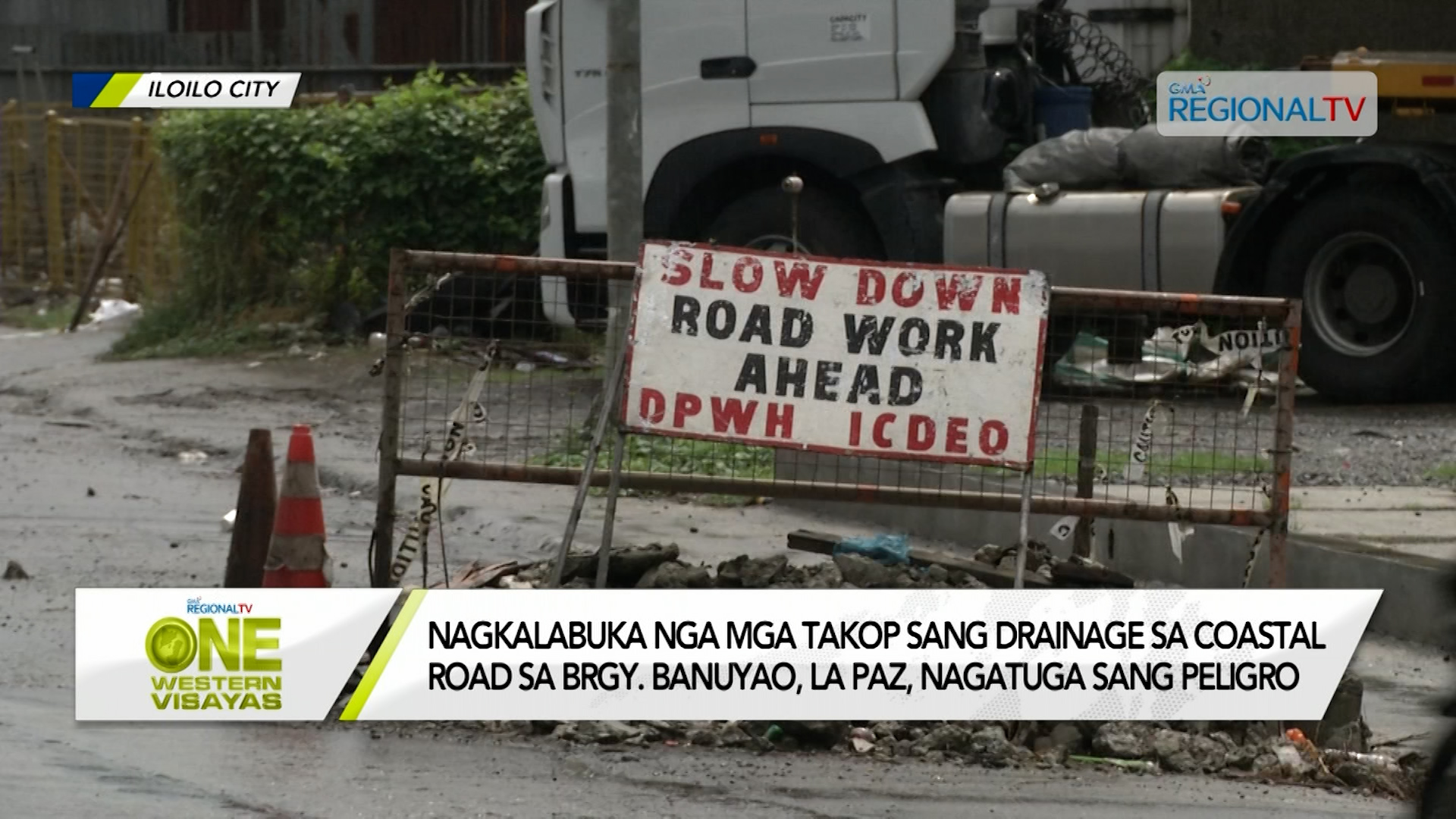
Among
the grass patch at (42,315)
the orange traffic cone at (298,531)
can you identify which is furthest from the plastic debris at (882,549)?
the grass patch at (42,315)

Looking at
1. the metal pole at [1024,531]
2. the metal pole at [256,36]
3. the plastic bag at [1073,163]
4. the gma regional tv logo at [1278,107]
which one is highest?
the metal pole at [256,36]

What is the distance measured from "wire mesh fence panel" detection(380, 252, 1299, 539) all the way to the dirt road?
49 centimetres

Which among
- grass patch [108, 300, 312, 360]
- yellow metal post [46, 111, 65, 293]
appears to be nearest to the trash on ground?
grass patch [108, 300, 312, 360]

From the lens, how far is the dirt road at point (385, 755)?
4.86 meters

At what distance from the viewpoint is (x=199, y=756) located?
5270 millimetres

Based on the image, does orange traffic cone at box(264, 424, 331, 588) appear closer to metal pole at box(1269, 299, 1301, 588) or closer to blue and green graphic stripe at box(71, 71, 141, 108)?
→ metal pole at box(1269, 299, 1301, 588)

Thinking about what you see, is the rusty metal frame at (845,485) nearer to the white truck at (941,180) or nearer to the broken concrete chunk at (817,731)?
the broken concrete chunk at (817,731)

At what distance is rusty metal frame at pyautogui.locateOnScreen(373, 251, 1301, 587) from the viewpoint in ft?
20.2

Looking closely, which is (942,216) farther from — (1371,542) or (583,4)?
(1371,542)

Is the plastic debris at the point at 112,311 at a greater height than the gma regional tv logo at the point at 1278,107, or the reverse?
the gma regional tv logo at the point at 1278,107

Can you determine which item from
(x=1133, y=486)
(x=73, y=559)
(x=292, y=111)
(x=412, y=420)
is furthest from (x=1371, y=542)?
(x=292, y=111)

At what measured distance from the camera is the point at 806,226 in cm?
1340

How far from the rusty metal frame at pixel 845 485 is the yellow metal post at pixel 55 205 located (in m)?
20.1

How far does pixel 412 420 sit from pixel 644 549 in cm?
618
